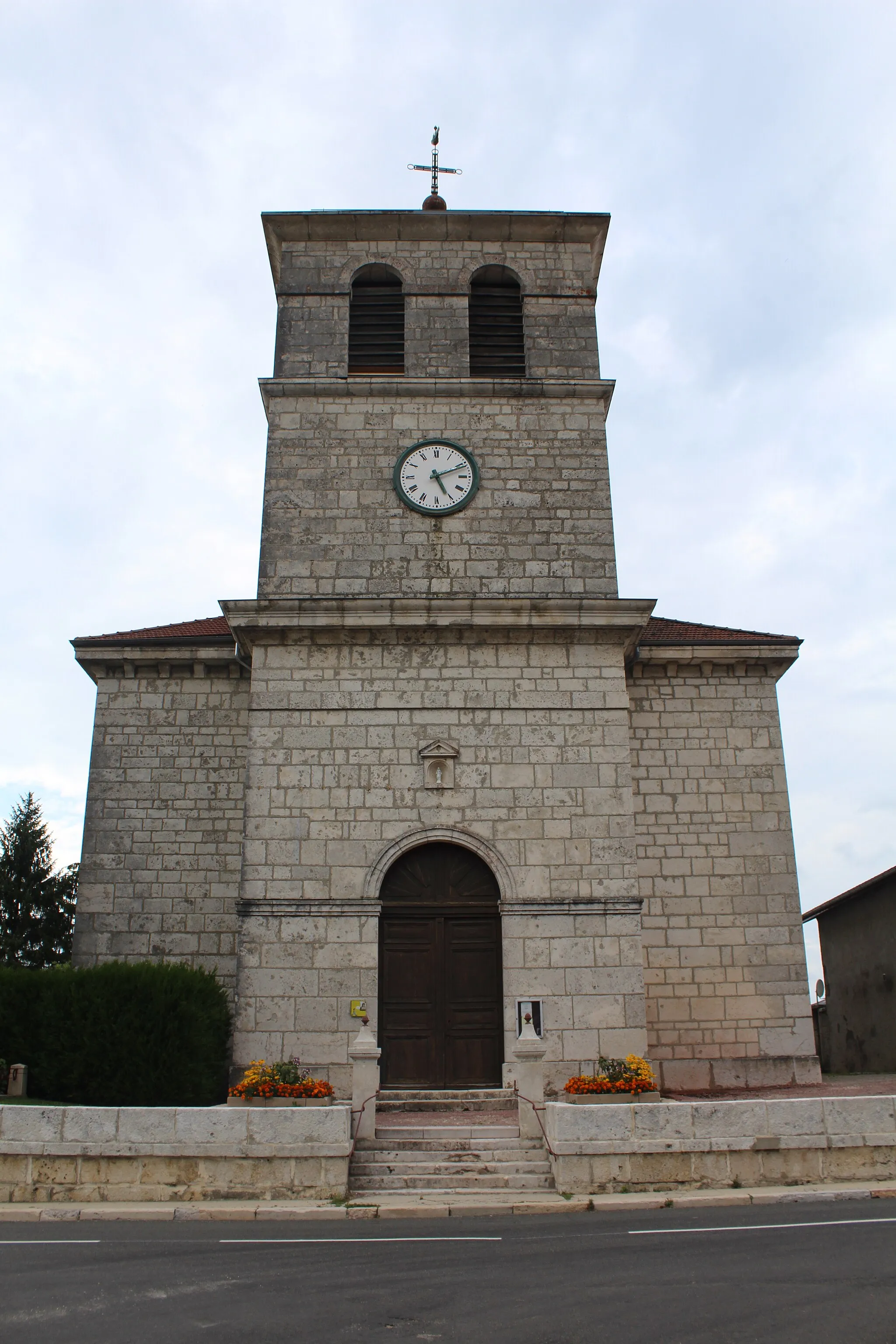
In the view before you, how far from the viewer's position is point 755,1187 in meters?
8.63

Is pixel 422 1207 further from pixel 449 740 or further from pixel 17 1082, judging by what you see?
pixel 449 740

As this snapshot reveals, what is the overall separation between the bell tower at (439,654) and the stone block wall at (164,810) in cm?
194

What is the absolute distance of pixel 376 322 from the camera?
1543 cm

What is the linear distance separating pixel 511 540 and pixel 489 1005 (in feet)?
19.7

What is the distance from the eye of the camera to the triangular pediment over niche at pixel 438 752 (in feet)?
42.1

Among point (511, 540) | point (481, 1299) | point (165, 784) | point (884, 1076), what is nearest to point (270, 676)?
point (165, 784)

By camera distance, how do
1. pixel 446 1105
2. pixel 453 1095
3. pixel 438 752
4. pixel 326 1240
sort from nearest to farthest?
pixel 326 1240 < pixel 446 1105 < pixel 453 1095 < pixel 438 752

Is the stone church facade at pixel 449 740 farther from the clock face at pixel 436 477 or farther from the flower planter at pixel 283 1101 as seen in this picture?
the flower planter at pixel 283 1101

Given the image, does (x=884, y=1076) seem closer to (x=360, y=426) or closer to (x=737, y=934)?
(x=737, y=934)

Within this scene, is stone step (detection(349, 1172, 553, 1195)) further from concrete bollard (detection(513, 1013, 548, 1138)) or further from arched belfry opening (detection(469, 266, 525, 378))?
arched belfry opening (detection(469, 266, 525, 378))

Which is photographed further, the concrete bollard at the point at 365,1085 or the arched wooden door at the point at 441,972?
the arched wooden door at the point at 441,972

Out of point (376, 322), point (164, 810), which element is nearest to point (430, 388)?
point (376, 322)

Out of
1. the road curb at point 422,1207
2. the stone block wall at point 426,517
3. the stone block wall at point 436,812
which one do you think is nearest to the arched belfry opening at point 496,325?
the stone block wall at point 426,517

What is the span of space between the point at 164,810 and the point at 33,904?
12133mm
